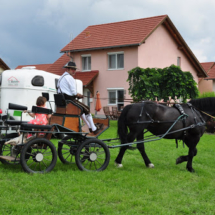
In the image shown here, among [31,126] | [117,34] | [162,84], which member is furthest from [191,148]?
[117,34]

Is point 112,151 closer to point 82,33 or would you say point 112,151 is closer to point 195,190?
point 195,190

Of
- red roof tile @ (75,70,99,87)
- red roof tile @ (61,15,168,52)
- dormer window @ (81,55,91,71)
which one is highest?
red roof tile @ (61,15,168,52)

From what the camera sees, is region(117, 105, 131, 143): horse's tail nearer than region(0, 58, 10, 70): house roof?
Yes

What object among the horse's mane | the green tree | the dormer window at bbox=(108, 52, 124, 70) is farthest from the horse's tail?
the dormer window at bbox=(108, 52, 124, 70)

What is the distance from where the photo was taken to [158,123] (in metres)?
7.46

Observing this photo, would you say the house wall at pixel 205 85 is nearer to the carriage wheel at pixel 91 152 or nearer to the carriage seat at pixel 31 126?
the carriage wheel at pixel 91 152

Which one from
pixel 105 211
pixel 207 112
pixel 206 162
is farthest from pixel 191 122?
pixel 105 211

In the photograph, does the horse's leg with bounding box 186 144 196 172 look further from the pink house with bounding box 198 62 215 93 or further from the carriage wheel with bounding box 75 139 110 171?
the pink house with bounding box 198 62 215 93

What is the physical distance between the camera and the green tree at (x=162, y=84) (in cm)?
1977

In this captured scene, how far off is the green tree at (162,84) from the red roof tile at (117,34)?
4501 mm

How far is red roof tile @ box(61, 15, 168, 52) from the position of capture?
2519 cm

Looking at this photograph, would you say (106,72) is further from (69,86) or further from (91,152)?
(91,152)

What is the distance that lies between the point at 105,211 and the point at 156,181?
199 cm

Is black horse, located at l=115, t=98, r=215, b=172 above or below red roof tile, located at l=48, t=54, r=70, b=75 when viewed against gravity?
below
